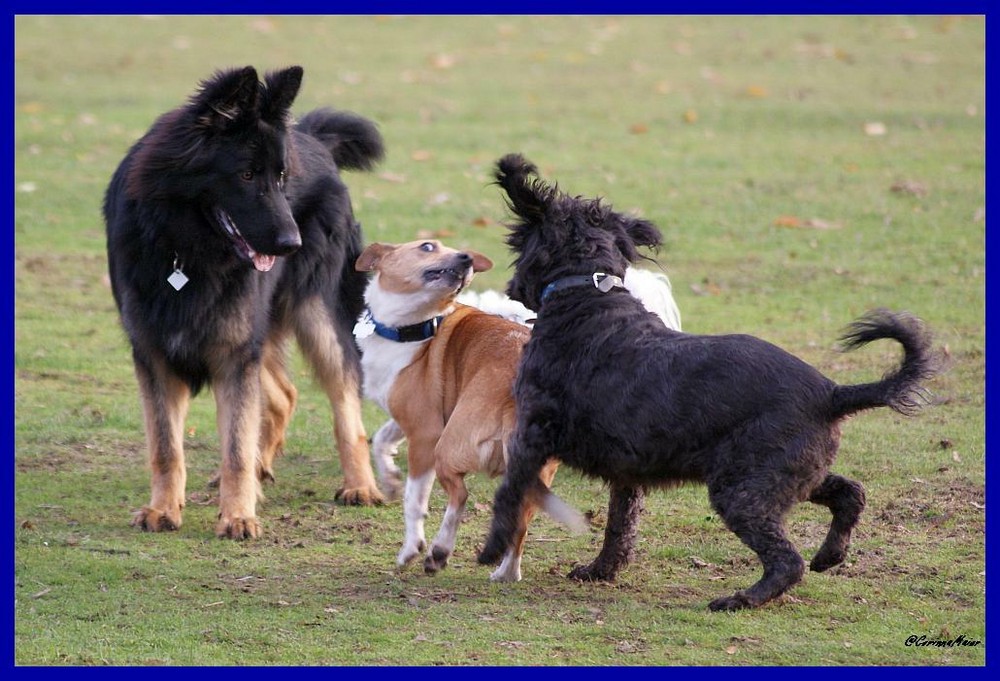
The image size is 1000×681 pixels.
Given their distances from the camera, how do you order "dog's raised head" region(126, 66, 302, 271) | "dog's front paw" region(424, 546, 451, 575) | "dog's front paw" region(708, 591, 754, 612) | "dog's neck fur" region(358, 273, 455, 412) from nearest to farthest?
"dog's front paw" region(708, 591, 754, 612), "dog's front paw" region(424, 546, 451, 575), "dog's raised head" region(126, 66, 302, 271), "dog's neck fur" region(358, 273, 455, 412)

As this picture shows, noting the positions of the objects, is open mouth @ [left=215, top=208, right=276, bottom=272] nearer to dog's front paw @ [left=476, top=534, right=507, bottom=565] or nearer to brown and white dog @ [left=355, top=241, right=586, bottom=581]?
brown and white dog @ [left=355, top=241, right=586, bottom=581]

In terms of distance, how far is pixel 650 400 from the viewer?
5.04 metres

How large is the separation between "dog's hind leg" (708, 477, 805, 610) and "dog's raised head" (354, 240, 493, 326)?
63.3 inches

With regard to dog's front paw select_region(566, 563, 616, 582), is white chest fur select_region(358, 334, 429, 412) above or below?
above

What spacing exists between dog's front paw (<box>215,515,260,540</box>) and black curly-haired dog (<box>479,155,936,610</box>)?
1465 millimetres

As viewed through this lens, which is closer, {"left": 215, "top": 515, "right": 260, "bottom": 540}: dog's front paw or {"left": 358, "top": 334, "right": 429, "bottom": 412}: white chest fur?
{"left": 358, "top": 334, "right": 429, "bottom": 412}: white chest fur

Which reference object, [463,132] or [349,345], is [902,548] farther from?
[463,132]

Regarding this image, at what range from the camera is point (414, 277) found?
19.7ft

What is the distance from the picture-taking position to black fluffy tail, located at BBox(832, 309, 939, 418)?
4.84 meters

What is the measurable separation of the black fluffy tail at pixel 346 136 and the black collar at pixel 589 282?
2.31 m

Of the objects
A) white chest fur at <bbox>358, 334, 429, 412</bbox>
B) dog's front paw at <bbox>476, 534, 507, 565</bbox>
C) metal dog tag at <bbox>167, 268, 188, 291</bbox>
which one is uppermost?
metal dog tag at <bbox>167, 268, 188, 291</bbox>

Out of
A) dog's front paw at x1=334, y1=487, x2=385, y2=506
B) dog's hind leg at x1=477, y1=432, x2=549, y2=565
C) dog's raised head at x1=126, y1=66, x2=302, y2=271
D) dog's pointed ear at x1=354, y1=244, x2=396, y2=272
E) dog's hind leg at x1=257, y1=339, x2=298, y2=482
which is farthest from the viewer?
dog's hind leg at x1=257, y1=339, x2=298, y2=482

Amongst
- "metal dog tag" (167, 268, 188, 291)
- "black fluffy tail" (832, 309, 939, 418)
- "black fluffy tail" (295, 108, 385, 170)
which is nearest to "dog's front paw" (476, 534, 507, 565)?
"black fluffy tail" (832, 309, 939, 418)

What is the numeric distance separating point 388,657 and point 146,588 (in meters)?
1.35
